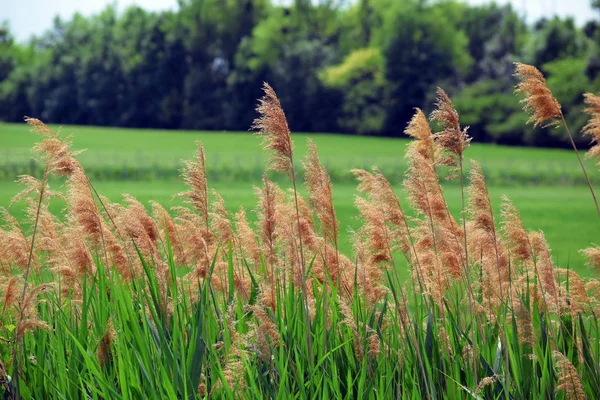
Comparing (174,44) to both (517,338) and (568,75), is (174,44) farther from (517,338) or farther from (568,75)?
(517,338)

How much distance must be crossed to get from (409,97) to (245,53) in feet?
74.7

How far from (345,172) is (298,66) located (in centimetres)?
4285

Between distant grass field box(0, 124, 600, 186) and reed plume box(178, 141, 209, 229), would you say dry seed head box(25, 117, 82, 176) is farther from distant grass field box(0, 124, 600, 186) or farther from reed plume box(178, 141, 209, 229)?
distant grass field box(0, 124, 600, 186)

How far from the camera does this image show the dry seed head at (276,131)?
3736mm

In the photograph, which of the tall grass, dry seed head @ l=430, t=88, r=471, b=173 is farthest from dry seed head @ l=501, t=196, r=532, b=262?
dry seed head @ l=430, t=88, r=471, b=173

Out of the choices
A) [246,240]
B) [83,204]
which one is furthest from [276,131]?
[246,240]

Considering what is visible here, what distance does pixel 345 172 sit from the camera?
1863 inches

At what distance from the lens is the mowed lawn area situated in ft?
88.4

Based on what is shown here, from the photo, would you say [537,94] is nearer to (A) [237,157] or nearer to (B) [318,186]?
(B) [318,186]

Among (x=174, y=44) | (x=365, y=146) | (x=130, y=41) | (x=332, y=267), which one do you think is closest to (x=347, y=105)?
(x=365, y=146)

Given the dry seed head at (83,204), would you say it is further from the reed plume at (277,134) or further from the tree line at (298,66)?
the tree line at (298,66)

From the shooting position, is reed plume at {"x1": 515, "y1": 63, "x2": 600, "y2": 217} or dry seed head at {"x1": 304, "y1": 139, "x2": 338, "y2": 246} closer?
reed plume at {"x1": 515, "y1": 63, "x2": 600, "y2": 217}

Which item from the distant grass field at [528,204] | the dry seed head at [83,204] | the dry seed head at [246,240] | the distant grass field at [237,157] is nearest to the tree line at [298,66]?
the distant grass field at [237,157]

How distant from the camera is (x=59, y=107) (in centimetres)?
9662
